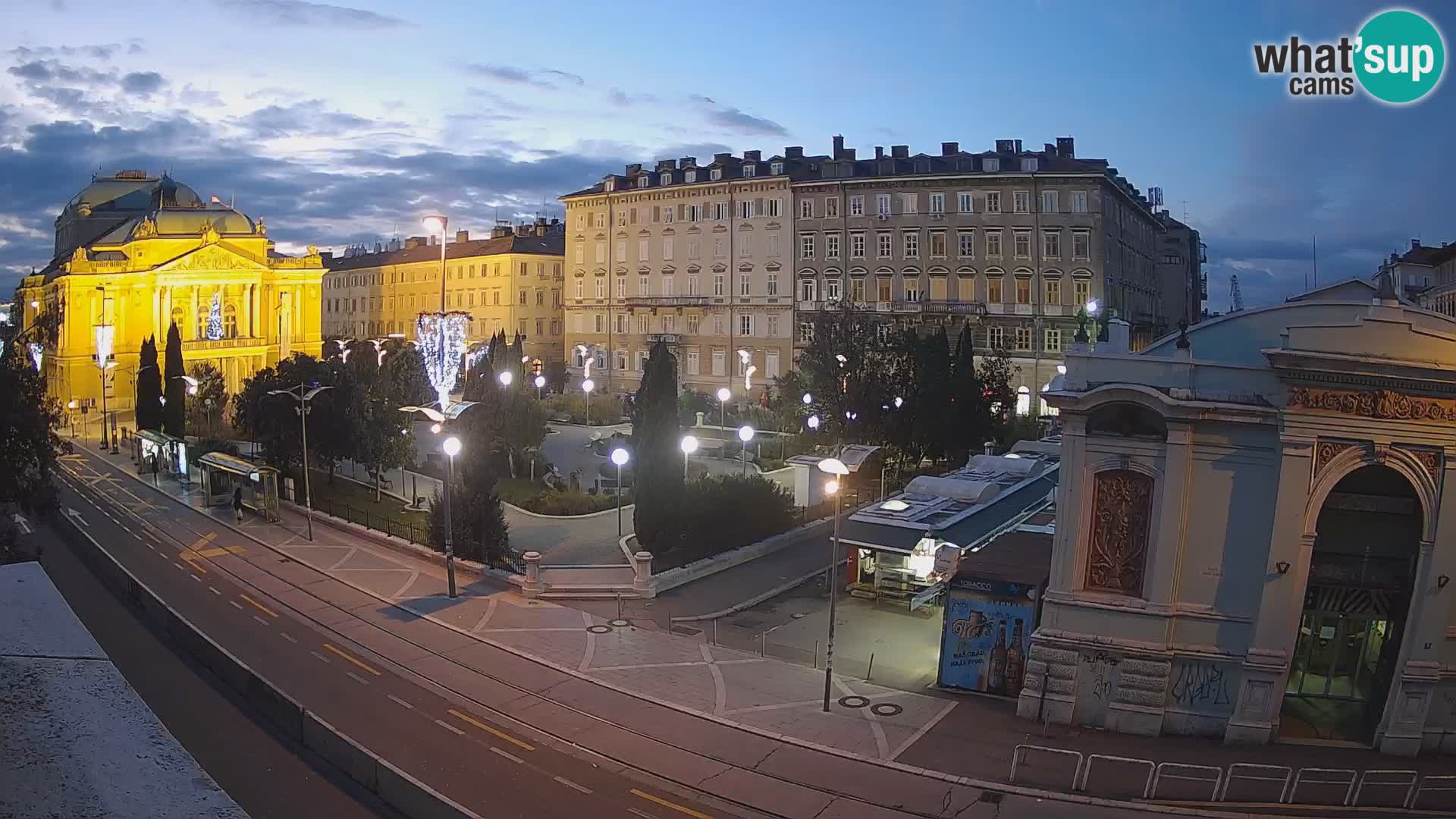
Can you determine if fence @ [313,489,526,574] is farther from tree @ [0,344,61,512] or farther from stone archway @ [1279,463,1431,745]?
stone archway @ [1279,463,1431,745]

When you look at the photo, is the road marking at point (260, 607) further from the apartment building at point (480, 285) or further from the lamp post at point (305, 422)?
the apartment building at point (480, 285)

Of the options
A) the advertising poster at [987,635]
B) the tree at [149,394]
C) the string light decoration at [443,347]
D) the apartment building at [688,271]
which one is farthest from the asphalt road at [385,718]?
the apartment building at [688,271]

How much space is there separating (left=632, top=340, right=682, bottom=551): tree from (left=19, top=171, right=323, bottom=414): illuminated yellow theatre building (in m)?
56.8

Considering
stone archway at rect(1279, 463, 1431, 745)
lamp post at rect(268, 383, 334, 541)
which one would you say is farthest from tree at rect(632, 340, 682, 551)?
stone archway at rect(1279, 463, 1431, 745)

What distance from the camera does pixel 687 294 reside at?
256 feet

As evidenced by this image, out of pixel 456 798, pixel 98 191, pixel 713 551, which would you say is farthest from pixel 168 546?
pixel 98 191

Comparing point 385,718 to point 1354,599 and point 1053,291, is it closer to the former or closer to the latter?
point 1354,599

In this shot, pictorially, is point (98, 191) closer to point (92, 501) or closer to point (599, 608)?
point (92, 501)

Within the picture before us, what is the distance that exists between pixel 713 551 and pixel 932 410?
17.6 metres

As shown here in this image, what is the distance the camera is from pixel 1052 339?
6456cm

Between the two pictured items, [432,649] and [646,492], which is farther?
[646,492]

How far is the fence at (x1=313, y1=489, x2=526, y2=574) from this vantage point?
108 ft

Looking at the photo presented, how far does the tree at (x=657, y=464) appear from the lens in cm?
3400

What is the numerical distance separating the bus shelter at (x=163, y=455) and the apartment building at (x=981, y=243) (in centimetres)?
3930
